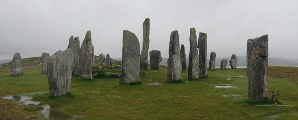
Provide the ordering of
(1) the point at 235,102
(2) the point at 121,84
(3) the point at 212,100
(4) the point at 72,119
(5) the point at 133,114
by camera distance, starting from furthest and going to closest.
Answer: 1. (2) the point at 121,84
2. (3) the point at 212,100
3. (1) the point at 235,102
4. (5) the point at 133,114
5. (4) the point at 72,119

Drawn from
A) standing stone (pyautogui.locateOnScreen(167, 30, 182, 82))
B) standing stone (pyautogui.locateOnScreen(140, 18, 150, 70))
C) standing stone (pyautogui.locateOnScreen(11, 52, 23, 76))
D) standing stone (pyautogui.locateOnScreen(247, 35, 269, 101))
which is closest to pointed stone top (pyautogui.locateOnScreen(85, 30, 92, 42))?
standing stone (pyautogui.locateOnScreen(167, 30, 182, 82))

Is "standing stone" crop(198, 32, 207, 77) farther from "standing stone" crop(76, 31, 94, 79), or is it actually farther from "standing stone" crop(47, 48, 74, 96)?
"standing stone" crop(47, 48, 74, 96)

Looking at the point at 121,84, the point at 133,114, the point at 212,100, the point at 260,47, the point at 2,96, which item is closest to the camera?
the point at 133,114

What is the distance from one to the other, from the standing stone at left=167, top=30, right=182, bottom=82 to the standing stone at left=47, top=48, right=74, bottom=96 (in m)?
9.99

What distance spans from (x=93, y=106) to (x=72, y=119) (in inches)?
102

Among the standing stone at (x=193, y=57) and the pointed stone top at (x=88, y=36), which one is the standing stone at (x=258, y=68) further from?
the pointed stone top at (x=88, y=36)

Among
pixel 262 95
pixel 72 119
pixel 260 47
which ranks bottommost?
pixel 72 119

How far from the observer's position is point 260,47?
12.0m

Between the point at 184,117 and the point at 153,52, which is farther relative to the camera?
the point at 153,52

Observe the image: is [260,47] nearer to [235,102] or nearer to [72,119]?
[235,102]

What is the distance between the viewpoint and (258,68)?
39.7ft

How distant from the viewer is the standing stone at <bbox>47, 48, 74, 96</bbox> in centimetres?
1411

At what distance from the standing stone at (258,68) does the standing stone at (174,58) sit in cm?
969

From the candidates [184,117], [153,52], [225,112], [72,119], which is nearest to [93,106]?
[72,119]
